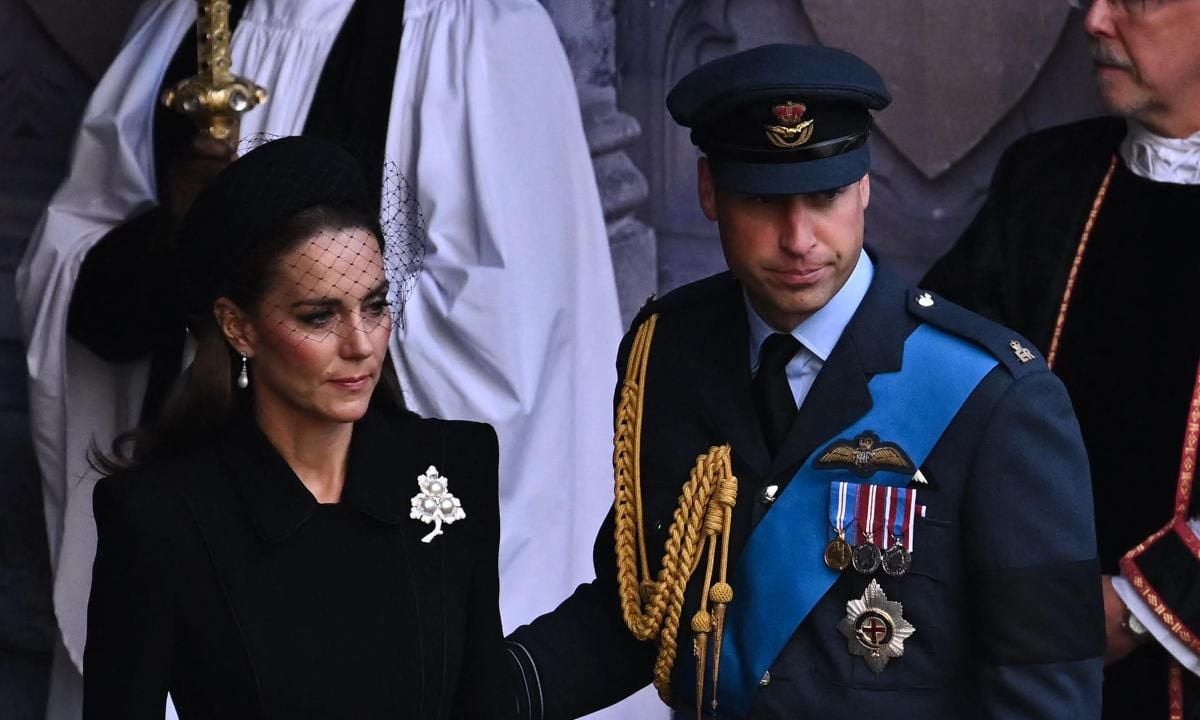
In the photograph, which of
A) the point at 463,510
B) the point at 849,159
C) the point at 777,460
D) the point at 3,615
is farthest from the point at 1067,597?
the point at 3,615

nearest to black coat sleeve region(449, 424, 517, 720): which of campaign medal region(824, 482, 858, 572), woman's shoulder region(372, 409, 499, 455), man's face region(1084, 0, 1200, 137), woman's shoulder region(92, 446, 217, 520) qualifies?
woman's shoulder region(372, 409, 499, 455)

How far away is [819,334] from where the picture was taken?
10.3 feet

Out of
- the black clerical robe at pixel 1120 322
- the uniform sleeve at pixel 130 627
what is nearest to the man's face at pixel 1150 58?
the black clerical robe at pixel 1120 322

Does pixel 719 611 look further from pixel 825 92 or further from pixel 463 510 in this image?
pixel 825 92

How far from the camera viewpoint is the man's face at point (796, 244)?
118 inches

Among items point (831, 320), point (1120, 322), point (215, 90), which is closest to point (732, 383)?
point (831, 320)

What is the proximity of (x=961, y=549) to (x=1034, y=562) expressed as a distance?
116mm

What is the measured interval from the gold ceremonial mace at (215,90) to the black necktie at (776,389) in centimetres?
135

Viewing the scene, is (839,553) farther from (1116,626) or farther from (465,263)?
(465,263)

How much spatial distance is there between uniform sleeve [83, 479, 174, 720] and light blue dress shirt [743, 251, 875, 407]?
3.01 ft

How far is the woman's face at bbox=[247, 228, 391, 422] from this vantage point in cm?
311

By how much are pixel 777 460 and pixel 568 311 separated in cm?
144

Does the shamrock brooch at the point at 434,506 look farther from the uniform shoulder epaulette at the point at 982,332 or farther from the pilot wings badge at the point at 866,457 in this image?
the uniform shoulder epaulette at the point at 982,332

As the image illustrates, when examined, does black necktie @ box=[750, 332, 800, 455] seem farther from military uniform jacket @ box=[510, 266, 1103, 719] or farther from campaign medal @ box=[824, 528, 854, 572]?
campaign medal @ box=[824, 528, 854, 572]
